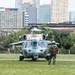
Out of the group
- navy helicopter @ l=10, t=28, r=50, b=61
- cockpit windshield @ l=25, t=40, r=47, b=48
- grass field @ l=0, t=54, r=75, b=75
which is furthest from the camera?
cockpit windshield @ l=25, t=40, r=47, b=48

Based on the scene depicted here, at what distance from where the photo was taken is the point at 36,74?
19.2 meters

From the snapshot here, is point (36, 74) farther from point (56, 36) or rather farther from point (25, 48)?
point (56, 36)

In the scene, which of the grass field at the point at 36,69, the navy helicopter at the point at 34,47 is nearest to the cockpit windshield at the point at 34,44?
the navy helicopter at the point at 34,47

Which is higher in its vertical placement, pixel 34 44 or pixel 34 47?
pixel 34 44

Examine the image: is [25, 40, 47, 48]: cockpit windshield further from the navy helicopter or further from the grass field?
the grass field

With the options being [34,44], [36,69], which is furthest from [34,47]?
[36,69]

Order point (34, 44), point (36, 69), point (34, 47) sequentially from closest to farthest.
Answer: point (36, 69), point (34, 47), point (34, 44)

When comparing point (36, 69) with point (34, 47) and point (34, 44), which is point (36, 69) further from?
point (34, 44)

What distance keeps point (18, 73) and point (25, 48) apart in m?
17.4

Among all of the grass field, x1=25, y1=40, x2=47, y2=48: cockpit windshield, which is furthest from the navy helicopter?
the grass field

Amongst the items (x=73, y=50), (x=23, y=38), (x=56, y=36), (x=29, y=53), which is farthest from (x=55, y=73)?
(x=56, y=36)

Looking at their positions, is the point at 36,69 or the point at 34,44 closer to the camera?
the point at 36,69

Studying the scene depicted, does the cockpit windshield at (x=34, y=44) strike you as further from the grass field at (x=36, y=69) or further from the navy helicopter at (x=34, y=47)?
the grass field at (x=36, y=69)

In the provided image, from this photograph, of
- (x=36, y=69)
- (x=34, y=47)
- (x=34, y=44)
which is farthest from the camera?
(x=34, y=44)
